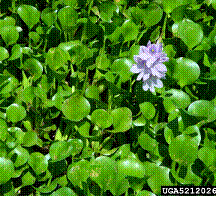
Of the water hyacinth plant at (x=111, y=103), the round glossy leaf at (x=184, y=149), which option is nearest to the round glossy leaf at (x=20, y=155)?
the water hyacinth plant at (x=111, y=103)

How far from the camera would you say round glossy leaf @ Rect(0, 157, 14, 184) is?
1085 mm

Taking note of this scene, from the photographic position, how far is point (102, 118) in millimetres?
1126

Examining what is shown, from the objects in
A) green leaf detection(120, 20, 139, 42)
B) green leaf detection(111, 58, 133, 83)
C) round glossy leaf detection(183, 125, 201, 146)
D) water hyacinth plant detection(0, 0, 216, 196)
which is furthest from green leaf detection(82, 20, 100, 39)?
round glossy leaf detection(183, 125, 201, 146)

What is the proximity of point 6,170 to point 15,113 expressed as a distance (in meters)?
0.23

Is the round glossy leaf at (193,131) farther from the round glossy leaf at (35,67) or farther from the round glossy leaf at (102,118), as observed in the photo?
the round glossy leaf at (35,67)

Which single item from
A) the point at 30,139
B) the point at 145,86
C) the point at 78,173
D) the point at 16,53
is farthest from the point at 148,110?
the point at 16,53

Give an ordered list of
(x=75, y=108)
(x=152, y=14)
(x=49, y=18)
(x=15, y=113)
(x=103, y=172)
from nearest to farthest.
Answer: (x=103, y=172), (x=75, y=108), (x=15, y=113), (x=152, y=14), (x=49, y=18)

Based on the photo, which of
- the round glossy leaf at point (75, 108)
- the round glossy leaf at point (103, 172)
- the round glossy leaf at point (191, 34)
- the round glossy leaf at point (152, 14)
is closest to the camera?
the round glossy leaf at point (103, 172)

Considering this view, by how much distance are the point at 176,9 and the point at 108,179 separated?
700 mm

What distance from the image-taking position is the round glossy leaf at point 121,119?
3.74 ft

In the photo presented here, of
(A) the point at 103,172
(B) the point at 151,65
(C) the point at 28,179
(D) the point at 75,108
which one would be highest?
(B) the point at 151,65

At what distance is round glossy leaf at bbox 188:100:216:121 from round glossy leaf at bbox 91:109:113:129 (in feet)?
0.84

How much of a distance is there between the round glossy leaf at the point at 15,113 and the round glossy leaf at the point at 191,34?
0.62 metres

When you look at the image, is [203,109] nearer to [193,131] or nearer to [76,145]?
[193,131]
